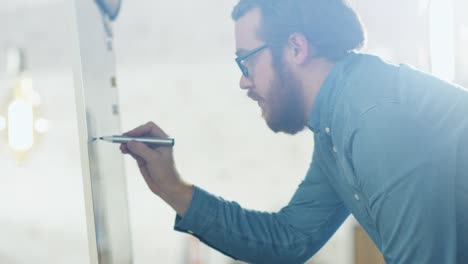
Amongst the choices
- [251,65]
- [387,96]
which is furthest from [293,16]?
[387,96]

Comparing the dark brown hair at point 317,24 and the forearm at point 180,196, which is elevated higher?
the dark brown hair at point 317,24

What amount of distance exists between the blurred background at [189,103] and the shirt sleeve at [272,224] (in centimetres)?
53

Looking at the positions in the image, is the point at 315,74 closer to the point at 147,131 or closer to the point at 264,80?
the point at 264,80

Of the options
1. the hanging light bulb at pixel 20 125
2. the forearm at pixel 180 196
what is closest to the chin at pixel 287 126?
the forearm at pixel 180 196

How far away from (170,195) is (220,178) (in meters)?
0.62

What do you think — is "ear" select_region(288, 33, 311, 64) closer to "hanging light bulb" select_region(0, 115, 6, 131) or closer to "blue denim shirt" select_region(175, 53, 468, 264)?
"blue denim shirt" select_region(175, 53, 468, 264)

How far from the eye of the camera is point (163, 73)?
4.65ft

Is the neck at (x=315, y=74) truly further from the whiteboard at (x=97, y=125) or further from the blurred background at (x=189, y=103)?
the blurred background at (x=189, y=103)

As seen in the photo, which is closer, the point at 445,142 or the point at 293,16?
the point at 445,142

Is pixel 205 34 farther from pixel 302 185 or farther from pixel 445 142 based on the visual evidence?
pixel 445 142

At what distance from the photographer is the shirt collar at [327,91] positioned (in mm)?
686


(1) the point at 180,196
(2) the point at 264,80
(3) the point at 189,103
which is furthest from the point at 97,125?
(3) the point at 189,103

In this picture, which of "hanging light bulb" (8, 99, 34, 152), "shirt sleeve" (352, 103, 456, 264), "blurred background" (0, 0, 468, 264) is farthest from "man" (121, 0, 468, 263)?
"hanging light bulb" (8, 99, 34, 152)

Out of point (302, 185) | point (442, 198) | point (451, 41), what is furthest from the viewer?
point (451, 41)
